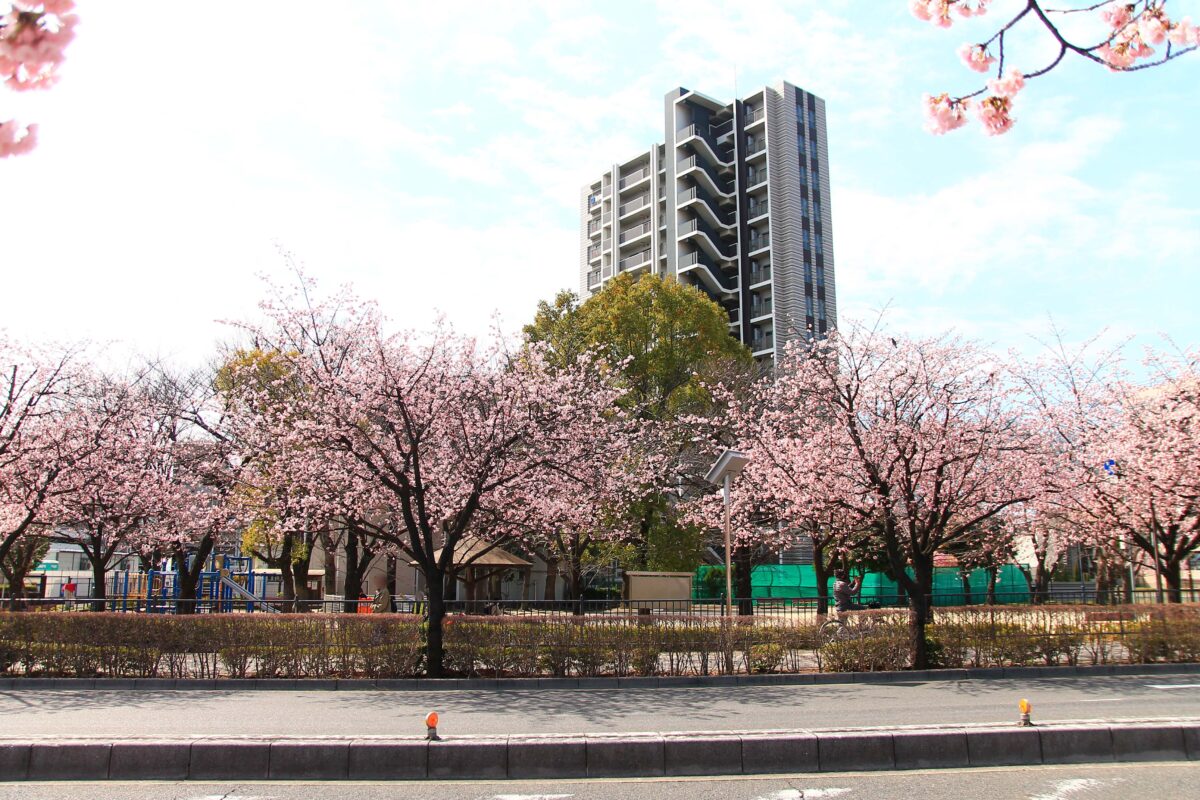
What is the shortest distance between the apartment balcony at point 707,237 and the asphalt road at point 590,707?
173 ft

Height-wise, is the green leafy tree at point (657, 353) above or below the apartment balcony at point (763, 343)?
below

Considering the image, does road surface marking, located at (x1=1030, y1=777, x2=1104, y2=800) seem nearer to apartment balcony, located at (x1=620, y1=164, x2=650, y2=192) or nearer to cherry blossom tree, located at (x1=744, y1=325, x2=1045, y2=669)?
cherry blossom tree, located at (x1=744, y1=325, x2=1045, y2=669)

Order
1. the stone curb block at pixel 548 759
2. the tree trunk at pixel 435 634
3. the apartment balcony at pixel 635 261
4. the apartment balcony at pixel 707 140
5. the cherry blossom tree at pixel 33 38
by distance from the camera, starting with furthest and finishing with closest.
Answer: the apartment balcony at pixel 635 261
the apartment balcony at pixel 707 140
the tree trunk at pixel 435 634
the stone curb block at pixel 548 759
the cherry blossom tree at pixel 33 38

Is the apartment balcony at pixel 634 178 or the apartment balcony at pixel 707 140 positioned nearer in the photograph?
the apartment balcony at pixel 707 140

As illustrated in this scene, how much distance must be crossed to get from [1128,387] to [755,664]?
619 inches

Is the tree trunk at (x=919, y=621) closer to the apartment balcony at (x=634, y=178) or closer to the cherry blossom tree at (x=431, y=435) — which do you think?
the cherry blossom tree at (x=431, y=435)

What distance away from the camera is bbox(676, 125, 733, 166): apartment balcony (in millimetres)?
64875

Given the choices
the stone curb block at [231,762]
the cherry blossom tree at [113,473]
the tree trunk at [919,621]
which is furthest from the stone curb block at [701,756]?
the cherry blossom tree at [113,473]

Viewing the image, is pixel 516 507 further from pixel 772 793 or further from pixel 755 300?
pixel 755 300

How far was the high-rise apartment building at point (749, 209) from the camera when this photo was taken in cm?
6188

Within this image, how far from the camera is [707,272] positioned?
6241 centimetres

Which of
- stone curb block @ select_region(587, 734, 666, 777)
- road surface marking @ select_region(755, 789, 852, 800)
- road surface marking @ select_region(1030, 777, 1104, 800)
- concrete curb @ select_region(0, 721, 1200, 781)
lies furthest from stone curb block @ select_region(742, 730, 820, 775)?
road surface marking @ select_region(1030, 777, 1104, 800)

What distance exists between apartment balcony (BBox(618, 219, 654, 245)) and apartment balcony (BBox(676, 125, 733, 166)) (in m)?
7.39

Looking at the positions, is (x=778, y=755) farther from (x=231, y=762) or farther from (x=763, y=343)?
(x=763, y=343)
